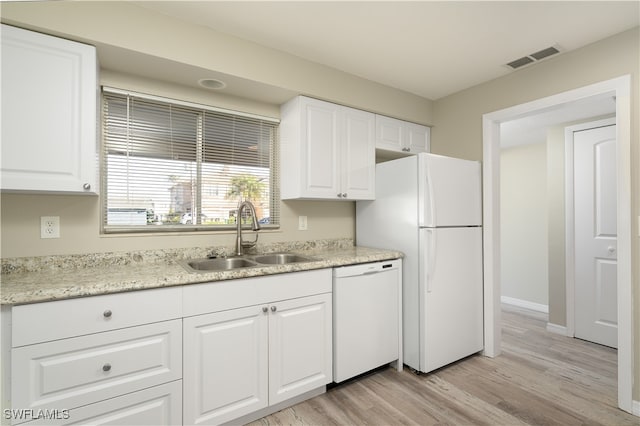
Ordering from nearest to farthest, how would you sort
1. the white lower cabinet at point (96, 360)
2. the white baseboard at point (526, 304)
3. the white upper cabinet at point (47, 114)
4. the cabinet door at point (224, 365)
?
the white lower cabinet at point (96, 360) → the white upper cabinet at point (47, 114) → the cabinet door at point (224, 365) → the white baseboard at point (526, 304)

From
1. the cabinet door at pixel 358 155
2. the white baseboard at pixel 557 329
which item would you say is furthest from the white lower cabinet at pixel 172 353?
the white baseboard at pixel 557 329

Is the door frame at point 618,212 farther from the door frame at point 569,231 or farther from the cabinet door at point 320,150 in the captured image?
the cabinet door at point 320,150

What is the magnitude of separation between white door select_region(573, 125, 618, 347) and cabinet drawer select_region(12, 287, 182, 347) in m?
3.83

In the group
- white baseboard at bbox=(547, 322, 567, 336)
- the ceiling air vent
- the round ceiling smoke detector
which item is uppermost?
the ceiling air vent

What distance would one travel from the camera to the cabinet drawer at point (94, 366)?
1328 millimetres

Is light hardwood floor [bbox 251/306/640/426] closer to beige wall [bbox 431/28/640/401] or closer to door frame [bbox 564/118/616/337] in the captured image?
beige wall [bbox 431/28/640/401]

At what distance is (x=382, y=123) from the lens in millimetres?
2986

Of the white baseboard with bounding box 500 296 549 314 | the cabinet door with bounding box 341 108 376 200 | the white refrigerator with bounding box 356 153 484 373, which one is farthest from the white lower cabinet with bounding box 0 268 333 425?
the white baseboard with bounding box 500 296 549 314

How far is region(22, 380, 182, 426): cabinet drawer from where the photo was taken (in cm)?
140

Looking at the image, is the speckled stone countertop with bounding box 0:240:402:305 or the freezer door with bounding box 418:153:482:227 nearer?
the speckled stone countertop with bounding box 0:240:402:305

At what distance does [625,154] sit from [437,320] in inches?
66.5

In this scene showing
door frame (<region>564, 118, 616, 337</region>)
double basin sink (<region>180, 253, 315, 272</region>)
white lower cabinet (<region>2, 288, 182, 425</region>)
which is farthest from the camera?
door frame (<region>564, 118, 616, 337</region>)

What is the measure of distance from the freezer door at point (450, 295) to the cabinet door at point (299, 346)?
0.82 m

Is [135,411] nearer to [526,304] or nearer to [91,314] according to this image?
[91,314]
